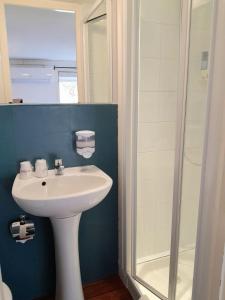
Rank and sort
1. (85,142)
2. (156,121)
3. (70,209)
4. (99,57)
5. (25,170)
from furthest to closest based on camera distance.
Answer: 1. (156,121)
2. (99,57)
3. (85,142)
4. (25,170)
5. (70,209)

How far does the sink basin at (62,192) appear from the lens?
1.00 meters

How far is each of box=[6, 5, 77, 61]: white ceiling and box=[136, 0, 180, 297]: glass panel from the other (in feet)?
1.51

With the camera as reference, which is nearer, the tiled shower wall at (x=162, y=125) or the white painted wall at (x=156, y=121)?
the tiled shower wall at (x=162, y=125)

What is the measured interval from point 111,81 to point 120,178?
0.62 metres

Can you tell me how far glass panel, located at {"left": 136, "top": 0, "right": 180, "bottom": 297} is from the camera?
59.2 inches

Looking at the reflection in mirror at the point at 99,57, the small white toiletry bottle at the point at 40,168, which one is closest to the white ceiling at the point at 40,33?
the reflection in mirror at the point at 99,57

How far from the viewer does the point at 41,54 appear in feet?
4.30

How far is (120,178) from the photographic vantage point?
4.99ft

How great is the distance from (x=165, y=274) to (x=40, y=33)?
66.8 inches

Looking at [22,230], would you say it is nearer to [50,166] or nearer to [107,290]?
[50,166]

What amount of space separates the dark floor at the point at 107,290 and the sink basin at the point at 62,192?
73 centimetres

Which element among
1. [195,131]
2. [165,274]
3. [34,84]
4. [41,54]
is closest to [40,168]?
[34,84]

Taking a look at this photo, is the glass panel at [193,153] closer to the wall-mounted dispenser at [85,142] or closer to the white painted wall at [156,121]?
the white painted wall at [156,121]

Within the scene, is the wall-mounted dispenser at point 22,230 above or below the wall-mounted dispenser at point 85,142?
below
